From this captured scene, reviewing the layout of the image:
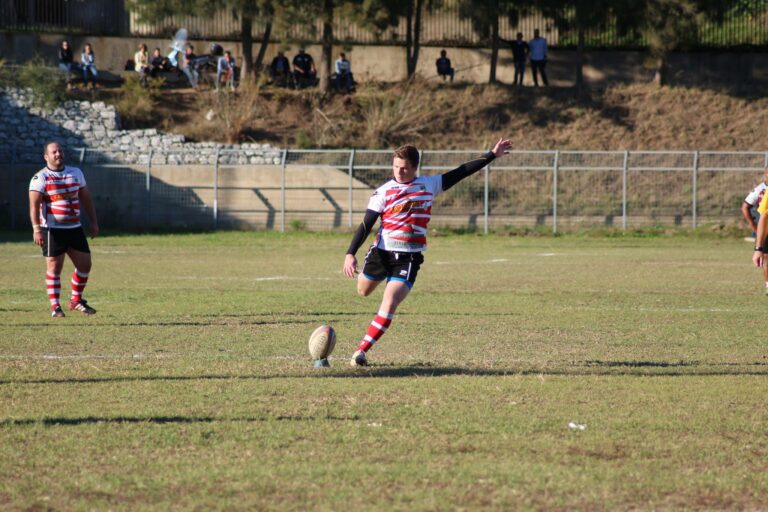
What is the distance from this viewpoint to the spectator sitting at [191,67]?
132 ft

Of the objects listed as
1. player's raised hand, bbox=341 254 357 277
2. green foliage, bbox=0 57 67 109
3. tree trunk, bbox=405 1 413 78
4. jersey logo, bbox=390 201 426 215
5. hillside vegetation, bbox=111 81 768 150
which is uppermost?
tree trunk, bbox=405 1 413 78

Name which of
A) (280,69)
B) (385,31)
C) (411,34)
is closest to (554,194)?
(385,31)

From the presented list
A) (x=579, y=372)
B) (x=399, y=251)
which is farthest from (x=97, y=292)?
(x=579, y=372)

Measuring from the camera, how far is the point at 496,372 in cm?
842

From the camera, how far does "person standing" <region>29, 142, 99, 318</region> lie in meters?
12.3

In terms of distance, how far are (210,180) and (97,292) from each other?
17.6 meters

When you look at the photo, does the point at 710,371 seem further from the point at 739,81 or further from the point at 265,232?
the point at 739,81

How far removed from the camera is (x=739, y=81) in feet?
144

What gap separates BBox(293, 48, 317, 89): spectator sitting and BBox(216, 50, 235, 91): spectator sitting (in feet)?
8.20

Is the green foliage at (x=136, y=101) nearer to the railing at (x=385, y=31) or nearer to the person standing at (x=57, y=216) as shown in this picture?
the railing at (x=385, y=31)

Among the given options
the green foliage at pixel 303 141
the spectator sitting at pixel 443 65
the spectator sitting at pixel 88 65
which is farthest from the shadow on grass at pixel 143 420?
the spectator sitting at pixel 443 65

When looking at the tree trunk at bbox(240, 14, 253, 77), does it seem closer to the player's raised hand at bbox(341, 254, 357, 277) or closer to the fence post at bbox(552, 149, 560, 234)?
A: the fence post at bbox(552, 149, 560, 234)

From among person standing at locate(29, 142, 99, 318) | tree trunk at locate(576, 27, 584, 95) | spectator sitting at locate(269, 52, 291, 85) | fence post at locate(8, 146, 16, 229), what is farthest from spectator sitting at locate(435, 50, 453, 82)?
person standing at locate(29, 142, 99, 318)

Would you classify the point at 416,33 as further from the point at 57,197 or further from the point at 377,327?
the point at 377,327
